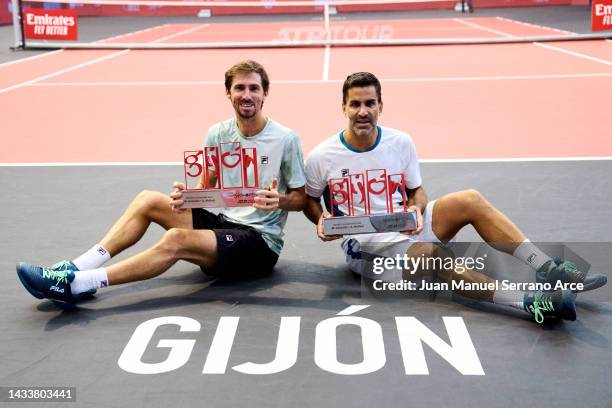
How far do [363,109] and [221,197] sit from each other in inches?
34.4

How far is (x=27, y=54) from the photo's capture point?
56.2 feet

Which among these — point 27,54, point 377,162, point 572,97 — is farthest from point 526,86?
point 27,54

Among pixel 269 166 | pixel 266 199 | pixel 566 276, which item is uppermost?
pixel 269 166

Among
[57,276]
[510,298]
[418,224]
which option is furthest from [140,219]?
[510,298]

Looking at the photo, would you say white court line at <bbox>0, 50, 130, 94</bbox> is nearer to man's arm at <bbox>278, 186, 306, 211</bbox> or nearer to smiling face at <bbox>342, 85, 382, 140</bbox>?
man's arm at <bbox>278, 186, 306, 211</bbox>

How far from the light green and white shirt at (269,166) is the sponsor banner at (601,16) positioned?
13620mm

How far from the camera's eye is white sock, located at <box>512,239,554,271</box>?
14.4 feet

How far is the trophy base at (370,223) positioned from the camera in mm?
4180

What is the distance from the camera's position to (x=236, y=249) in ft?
15.4

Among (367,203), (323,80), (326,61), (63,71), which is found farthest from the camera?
(326,61)

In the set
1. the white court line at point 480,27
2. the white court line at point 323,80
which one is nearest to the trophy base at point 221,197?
the white court line at point 323,80

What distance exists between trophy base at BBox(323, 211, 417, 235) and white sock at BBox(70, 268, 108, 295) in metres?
1.21

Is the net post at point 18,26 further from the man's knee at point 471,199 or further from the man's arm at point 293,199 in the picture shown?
the man's knee at point 471,199

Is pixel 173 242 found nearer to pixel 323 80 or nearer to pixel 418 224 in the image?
pixel 418 224
